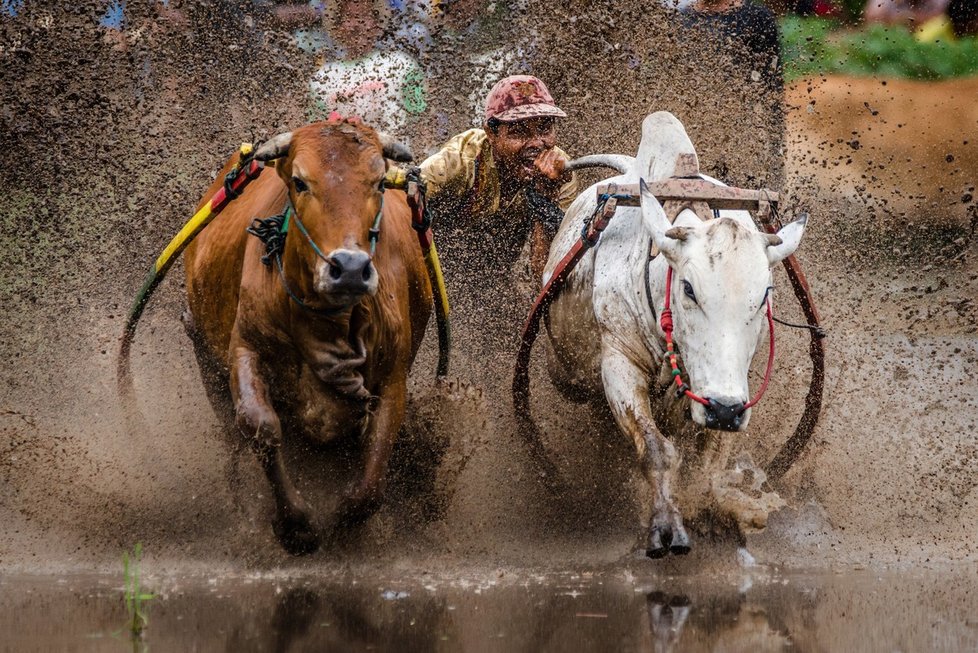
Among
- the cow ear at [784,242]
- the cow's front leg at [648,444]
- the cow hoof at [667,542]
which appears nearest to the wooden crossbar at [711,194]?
the cow ear at [784,242]

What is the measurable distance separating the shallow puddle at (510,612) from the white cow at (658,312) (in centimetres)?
36

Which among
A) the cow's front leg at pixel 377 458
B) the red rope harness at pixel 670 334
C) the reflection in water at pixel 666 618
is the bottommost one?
the reflection in water at pixel 666 618

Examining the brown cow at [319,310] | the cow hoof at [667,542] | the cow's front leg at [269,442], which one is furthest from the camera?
the cow's front leg at [269,442]

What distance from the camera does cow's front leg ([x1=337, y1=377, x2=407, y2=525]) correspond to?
5328 mm

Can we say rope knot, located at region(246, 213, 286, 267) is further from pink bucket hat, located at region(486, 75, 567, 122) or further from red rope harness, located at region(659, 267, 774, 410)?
pink bucket hat, located at region(486, 75, 567, 122)

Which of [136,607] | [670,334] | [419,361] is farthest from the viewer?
[419,361]

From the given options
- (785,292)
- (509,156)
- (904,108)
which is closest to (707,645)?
(509,156)

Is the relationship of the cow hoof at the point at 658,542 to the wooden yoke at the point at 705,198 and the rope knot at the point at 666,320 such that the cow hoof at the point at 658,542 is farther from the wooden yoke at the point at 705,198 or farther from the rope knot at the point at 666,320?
the wooden yoke at the point at 705,198

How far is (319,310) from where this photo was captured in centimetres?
509

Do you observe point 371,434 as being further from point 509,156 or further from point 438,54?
point 438,54

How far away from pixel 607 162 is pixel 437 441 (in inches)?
63.5

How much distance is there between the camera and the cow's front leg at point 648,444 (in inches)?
198

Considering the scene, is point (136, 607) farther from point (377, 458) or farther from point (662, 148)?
point (662, 148)

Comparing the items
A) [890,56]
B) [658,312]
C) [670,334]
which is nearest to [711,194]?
[658,312]
